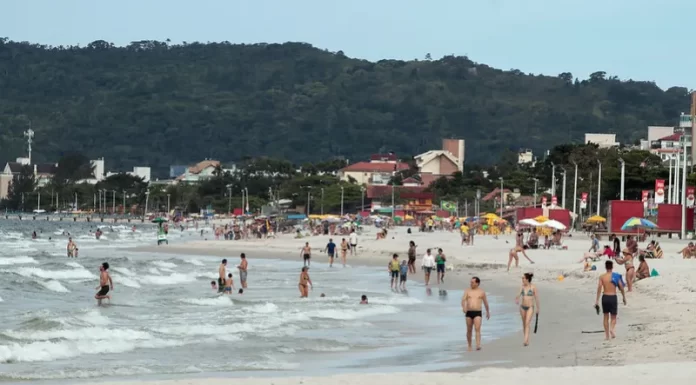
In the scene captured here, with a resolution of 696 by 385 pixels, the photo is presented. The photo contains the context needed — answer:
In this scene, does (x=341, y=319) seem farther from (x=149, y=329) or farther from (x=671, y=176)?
(x=671, y=176)

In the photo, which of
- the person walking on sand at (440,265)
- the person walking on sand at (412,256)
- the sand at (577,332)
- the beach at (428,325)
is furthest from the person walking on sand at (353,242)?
the person walking on sand at (440,265)

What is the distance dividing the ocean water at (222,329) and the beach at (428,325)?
0.04m

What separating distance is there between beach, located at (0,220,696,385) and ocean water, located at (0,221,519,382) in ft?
0.14

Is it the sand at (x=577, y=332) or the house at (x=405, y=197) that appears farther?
the house at (x=405, y=197)

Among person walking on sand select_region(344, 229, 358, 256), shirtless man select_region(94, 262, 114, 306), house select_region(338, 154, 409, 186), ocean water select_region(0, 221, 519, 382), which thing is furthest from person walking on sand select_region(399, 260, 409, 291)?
house select_region(338, 154, 409, 186)

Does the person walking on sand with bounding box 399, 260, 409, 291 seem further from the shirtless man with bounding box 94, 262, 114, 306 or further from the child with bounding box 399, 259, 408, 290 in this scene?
the shirtless man with bounding box 94, 262, 114, 306

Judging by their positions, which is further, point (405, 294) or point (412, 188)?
point (412, 188)

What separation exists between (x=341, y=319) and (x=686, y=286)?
6.57 metres

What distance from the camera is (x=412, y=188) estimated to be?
13412 centimetres

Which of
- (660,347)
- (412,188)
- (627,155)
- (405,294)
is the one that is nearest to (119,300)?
(405,294)

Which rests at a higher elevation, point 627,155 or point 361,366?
point 627,155

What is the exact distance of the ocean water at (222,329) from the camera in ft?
50.3

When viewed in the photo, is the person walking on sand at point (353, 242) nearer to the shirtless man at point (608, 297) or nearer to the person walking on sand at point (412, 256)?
the person walking on sand at point (412, 256)

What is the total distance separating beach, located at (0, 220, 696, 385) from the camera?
44.9ft
